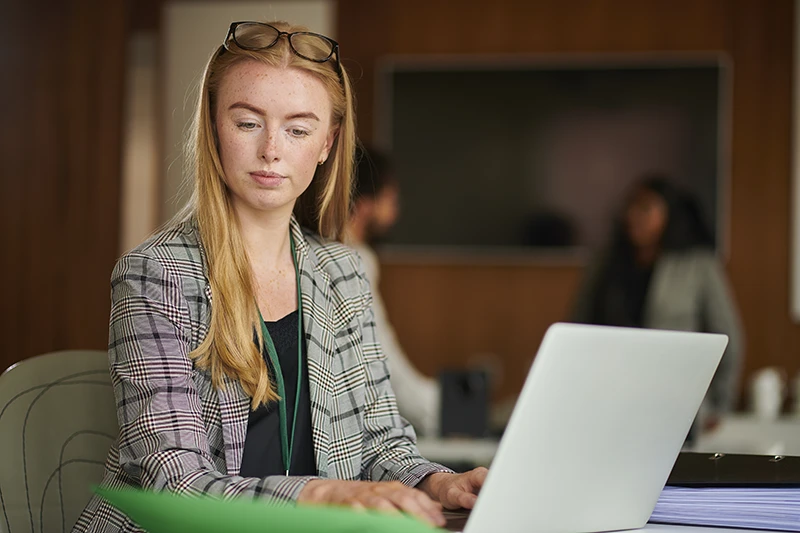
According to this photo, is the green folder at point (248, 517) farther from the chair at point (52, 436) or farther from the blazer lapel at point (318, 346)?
the chair at point (52, 436)

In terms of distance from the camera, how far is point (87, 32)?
12.5 feet

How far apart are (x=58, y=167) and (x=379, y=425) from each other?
273 centimetres

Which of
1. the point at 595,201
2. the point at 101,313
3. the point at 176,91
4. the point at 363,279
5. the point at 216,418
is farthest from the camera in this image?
the point at 595,201

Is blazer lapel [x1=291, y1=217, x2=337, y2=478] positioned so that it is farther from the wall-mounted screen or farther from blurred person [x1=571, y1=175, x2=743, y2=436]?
the wall-mounted screen

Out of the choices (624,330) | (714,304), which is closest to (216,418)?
(624,330)

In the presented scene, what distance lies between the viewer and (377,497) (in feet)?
3.04

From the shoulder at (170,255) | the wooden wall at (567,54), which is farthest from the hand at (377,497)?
the wooden wall at (567,54)

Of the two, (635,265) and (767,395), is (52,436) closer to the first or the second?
(635,265)

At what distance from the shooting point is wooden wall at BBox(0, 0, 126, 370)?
149 inches

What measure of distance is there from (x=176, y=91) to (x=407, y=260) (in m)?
1.35

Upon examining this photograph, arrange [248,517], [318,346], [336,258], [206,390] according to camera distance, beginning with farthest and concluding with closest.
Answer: [336,258] < [318,346] < [206,390] < [248,517]

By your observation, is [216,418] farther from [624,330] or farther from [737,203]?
[737,203]

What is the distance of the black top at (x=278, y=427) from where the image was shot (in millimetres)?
1247

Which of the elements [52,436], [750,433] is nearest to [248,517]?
[52,436]
